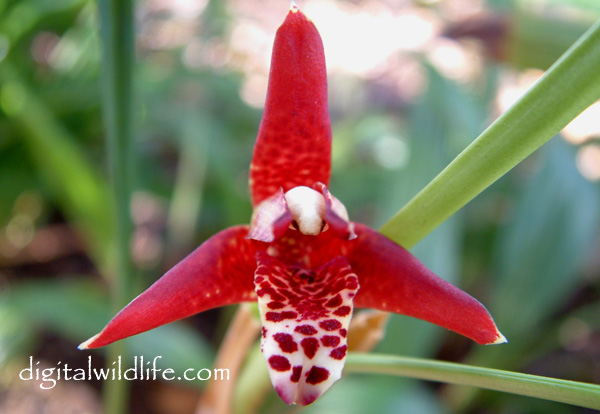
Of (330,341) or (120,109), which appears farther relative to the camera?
(120,109)

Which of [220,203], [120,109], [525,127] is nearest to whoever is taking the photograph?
[525,127]

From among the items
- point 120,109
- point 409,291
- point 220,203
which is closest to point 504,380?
point 409,291

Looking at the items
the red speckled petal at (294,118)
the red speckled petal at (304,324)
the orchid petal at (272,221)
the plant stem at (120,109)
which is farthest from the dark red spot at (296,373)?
the plant stem at (120,109)

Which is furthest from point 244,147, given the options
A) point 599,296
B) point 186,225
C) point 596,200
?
point 599,296

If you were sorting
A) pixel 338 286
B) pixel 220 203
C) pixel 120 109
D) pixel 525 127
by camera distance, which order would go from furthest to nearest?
pixel 220 203 < pixel 120 109 < pixel 338 286 < pixel 525 127

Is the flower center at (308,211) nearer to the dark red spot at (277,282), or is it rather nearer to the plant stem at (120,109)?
the dark red spot at (277,282)

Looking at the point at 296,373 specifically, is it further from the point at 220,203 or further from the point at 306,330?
the point at 220,203

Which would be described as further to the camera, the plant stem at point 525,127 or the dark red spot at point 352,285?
the dark red spot at point 352,285
